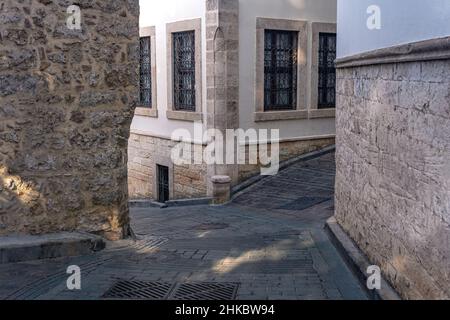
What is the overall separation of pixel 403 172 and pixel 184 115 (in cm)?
943

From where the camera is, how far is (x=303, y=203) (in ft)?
36.3

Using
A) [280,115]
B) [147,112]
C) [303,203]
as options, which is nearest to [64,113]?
[303,203]

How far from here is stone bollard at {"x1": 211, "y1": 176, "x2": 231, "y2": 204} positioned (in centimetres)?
1212

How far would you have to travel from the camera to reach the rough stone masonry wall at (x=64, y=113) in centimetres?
634

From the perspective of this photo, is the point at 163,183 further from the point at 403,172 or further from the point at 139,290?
the point at 403,172

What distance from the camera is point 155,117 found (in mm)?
14930

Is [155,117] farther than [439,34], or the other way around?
[155,117]

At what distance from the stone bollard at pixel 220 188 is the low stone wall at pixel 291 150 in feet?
2.51

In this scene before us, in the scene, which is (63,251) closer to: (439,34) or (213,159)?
(439,34)

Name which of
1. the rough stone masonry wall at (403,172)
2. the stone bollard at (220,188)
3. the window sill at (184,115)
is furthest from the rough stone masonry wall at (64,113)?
the window sill at (184,115)

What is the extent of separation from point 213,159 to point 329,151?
11.5 ft

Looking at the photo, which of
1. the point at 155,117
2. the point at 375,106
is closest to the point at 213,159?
the point at 155,117

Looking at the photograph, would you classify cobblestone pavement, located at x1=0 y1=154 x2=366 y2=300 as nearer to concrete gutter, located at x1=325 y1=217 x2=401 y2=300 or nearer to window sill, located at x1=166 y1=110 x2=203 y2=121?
concrete gutter, located at x1=325 y1=217 x2=401 y2=300

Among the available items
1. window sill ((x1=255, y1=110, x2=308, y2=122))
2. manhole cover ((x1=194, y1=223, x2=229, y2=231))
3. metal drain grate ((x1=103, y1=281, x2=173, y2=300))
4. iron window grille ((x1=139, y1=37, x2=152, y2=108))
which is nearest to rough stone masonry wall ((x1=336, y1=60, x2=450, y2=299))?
metal drain grate ((x1=103, y1=281, x2=173, y2=300))
